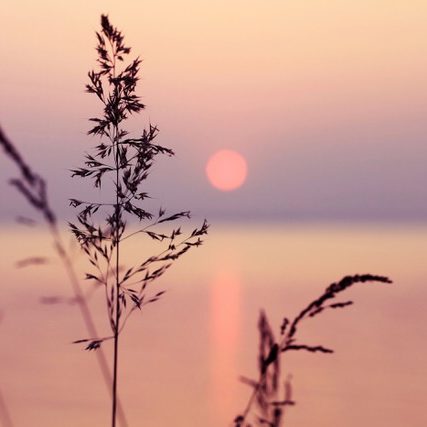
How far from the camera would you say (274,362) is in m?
2.89

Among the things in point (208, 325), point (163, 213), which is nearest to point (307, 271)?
point (208, 325)

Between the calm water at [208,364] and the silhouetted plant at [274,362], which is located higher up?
the silhouetted plant at [274,362]

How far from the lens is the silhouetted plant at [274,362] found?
2.79 m

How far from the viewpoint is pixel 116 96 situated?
388cm

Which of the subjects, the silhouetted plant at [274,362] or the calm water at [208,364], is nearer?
the silhouetted plant at [274,362]

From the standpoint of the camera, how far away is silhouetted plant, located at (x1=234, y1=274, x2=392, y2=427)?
9.14ft

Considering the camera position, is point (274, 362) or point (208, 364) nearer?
point (274, 362)

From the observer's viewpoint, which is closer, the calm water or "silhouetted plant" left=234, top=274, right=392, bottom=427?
"silhouetted plant" left=234, top=274, right=392, bottom=427

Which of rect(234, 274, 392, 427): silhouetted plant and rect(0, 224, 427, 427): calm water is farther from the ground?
rect(234, 274, 392, 427): silhouetted plant

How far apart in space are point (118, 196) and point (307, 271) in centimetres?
9850

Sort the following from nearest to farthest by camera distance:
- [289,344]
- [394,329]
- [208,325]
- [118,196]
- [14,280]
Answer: [289,344]
[118,196]
[394,329]
[208,325]
[14,280]

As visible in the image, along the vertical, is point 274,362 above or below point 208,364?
above

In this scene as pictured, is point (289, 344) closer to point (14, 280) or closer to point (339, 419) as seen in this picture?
point (339, 419)

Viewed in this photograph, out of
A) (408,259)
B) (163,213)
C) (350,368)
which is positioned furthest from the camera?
(408,259)
